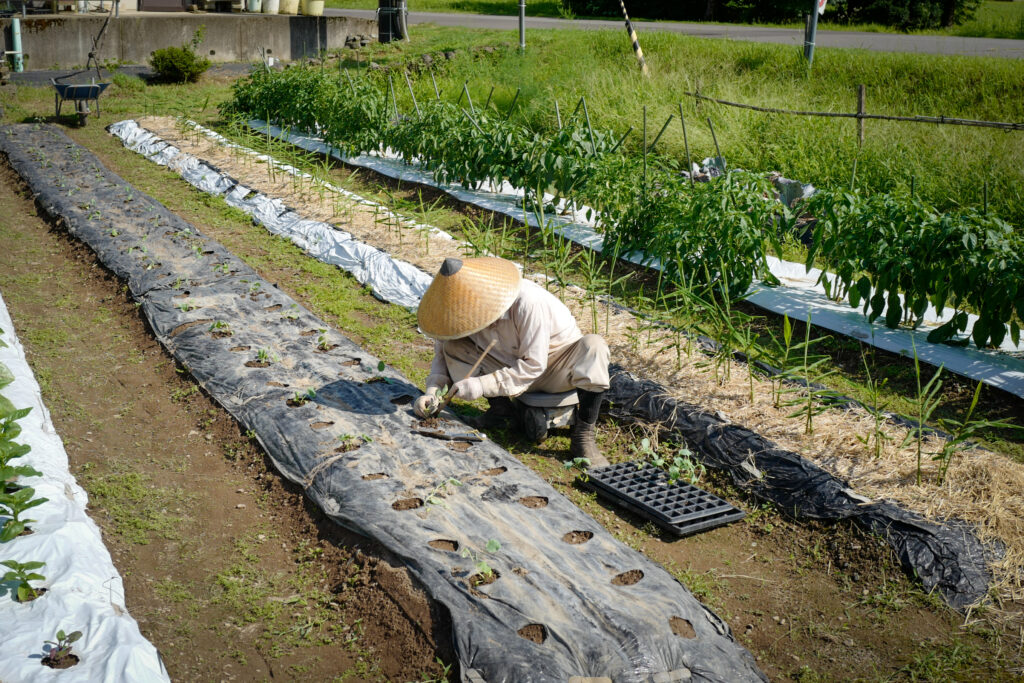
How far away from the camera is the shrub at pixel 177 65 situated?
1307cm

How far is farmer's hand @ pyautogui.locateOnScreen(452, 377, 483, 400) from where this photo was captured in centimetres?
331

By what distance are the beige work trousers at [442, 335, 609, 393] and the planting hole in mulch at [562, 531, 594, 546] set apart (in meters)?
0.70

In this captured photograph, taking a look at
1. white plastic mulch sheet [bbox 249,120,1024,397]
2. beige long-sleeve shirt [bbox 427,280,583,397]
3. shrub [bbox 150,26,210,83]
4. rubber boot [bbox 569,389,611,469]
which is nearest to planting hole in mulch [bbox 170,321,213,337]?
beige long-sleeve shirt [bbox 427,280,583,397]

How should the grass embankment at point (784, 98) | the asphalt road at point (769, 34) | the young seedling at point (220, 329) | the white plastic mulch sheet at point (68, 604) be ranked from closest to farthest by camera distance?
the white plastic mulch sheet at point (68, 604) → the young seedling at point (220, 329) → the grass embankment at point (784, 98) → the asphalt road at point (769, 34)

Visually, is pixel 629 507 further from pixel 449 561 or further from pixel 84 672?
pixel 84 672

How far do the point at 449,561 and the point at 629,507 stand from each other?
2.91 feet

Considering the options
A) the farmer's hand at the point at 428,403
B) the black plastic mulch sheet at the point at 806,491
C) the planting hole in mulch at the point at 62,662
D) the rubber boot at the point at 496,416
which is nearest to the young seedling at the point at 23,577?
the planting hole in mulch at the point at 62,662

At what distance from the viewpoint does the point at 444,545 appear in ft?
9.28

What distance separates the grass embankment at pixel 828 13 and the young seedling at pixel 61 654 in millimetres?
18148

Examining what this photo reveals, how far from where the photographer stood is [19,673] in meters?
2.24

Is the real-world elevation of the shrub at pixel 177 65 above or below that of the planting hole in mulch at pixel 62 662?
above

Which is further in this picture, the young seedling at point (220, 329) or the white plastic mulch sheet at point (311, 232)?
the white plastic mulch sheet at point (311, 232)

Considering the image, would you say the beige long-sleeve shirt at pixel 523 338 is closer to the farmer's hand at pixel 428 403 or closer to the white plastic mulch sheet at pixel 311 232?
the farmer's hand at pixel 428 403

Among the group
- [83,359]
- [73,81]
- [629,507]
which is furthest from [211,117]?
[629,507]
